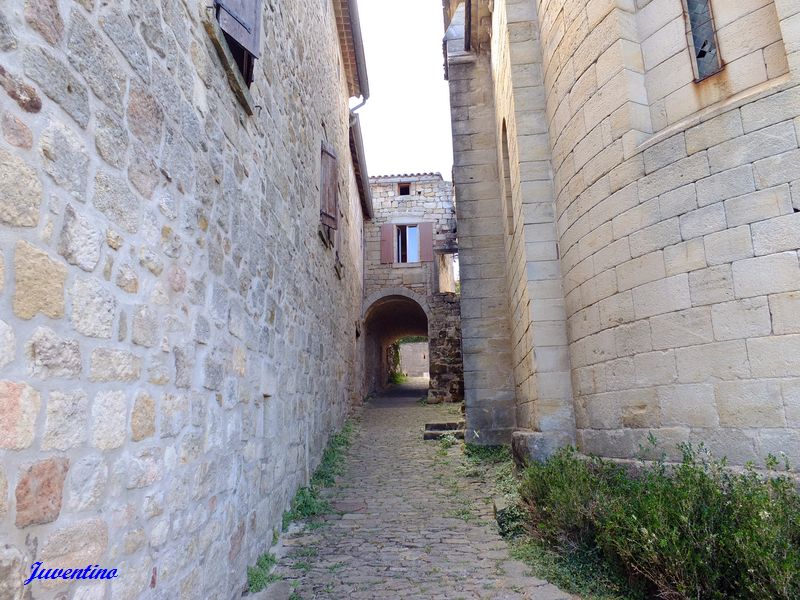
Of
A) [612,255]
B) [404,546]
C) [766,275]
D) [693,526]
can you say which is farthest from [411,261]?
[693,526]

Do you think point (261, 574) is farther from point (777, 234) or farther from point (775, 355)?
point (777, 234)

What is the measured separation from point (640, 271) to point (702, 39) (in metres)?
1.77

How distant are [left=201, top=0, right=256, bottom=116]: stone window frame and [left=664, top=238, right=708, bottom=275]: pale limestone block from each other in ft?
10.3

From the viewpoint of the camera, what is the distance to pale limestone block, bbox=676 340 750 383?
3.37 m

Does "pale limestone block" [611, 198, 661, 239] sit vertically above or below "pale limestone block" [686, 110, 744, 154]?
below

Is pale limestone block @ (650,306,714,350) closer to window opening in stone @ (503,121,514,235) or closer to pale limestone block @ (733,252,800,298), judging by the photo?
pale limestone block @ (733,252,800,298)

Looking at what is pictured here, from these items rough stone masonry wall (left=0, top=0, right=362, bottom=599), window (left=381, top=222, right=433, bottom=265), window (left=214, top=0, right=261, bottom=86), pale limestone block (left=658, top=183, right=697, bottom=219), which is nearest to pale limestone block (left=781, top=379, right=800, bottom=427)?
pale limestone block (left=658, top=183, right=697, bottom=219)

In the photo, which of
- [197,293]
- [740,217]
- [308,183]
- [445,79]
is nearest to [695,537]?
[740,217]

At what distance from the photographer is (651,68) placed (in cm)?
424

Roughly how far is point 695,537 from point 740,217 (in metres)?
1.98

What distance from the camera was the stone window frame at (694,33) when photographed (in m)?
3.83

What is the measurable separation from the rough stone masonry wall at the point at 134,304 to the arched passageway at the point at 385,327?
12.0 metres

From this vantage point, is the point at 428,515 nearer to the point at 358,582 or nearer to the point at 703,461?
the point at 358,582

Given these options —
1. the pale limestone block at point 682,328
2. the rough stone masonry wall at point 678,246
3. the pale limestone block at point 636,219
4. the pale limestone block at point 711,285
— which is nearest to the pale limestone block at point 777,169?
the rough stone masonry wall at point 678,246
